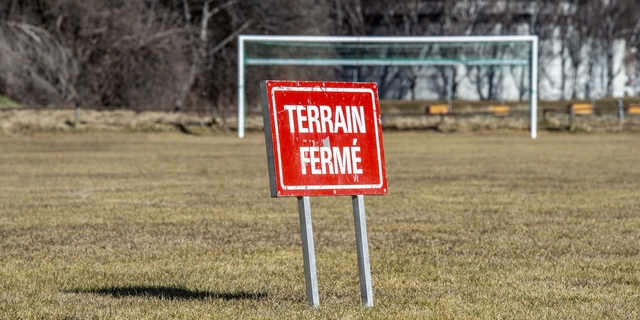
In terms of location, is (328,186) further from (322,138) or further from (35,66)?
(35,66)

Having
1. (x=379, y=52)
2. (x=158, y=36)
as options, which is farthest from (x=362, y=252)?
(x=158, y=36)

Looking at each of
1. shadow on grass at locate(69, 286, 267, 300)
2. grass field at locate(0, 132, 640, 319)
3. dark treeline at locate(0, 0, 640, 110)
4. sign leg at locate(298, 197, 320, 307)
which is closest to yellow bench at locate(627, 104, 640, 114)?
dark treeline at locate(0, 0, 640, 110)

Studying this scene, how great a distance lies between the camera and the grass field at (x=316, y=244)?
22.1 ft

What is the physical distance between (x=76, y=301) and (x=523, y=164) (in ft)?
59.3

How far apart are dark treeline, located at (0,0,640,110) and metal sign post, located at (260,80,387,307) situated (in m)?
35.5

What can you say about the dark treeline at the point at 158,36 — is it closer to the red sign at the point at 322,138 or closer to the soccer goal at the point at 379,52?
the soccer goal at the point at 379,52

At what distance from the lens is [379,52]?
40.2 m

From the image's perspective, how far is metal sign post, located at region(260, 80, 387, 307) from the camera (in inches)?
244

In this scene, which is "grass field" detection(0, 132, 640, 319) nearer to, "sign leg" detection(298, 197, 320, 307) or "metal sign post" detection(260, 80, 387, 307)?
"sign leg" detection(298, 197, 320, 307)

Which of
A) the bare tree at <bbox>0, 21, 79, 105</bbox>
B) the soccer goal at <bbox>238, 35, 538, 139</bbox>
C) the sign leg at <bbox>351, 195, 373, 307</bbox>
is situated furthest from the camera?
the bare tree at <bbox>0, 21, 79, 105</bbox>

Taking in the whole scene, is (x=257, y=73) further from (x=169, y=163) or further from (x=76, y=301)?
(x=76, y=301)

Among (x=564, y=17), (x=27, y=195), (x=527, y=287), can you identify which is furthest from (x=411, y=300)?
(x=564, y=17)

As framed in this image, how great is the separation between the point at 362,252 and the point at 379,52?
3427 centimetres

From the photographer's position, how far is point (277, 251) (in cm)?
959
